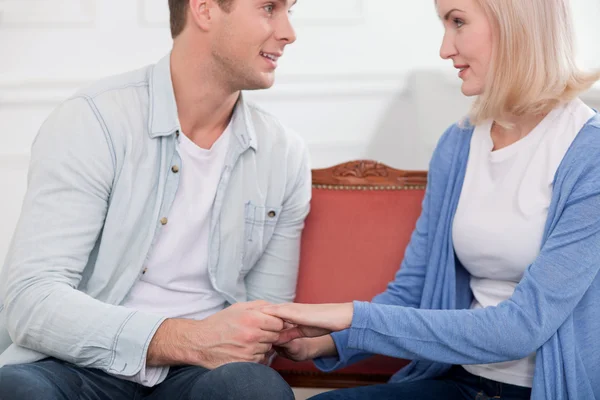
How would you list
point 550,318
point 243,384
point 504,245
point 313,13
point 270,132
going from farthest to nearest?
point 313,13, point 270,132, point 504,245, point 550,318, point 243,384

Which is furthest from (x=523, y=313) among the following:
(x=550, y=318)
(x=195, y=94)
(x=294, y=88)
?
(x=294, y=88)

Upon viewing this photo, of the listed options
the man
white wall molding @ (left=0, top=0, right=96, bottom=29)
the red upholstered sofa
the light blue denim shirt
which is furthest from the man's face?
white wall molding @ (left=0, top=0, right=96, bottom=29)

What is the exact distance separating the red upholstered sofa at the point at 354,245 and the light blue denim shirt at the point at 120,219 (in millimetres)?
87

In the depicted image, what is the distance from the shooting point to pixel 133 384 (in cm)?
169

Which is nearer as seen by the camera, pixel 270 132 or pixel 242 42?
pixel 242 42

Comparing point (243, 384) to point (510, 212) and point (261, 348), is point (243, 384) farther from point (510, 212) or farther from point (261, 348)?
point (510, 212)

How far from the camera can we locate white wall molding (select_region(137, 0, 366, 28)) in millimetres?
2820

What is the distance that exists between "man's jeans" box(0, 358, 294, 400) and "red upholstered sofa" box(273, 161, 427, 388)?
48 cm

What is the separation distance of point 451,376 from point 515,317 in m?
0.37

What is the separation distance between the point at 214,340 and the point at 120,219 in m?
0.38

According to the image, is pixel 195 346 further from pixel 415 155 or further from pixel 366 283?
pixel 415 155

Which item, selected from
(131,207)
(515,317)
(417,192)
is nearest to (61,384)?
(131,207)

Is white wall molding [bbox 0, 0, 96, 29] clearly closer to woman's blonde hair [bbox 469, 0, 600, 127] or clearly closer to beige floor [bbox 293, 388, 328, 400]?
beige floor [bbox 293, 388, 328, 400]

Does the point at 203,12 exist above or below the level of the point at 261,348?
above
